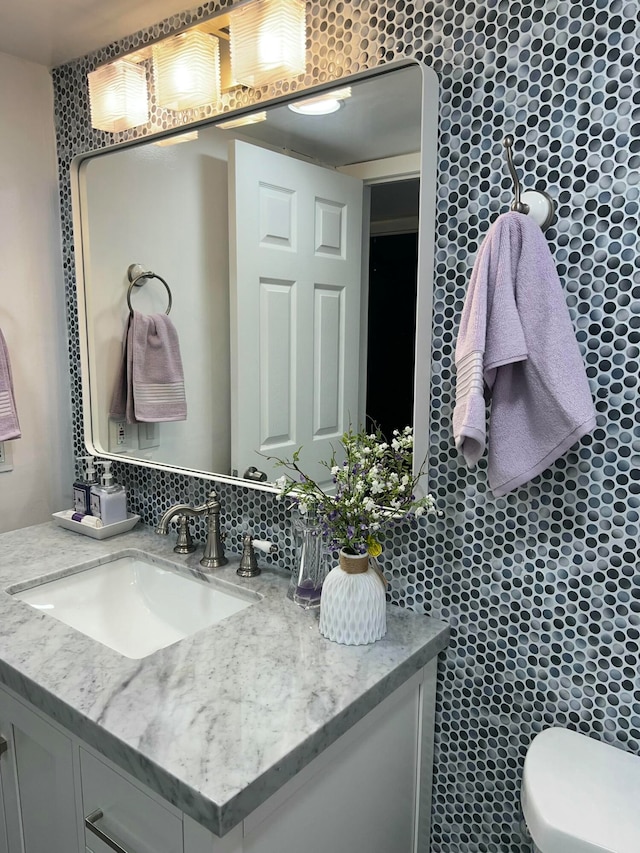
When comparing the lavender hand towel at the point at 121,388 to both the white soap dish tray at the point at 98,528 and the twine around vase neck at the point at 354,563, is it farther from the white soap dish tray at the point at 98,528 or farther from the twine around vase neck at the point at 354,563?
the twine around vase neck at the point at 354,563

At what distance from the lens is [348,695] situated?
3.20ft

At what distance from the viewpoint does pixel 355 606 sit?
1.11m

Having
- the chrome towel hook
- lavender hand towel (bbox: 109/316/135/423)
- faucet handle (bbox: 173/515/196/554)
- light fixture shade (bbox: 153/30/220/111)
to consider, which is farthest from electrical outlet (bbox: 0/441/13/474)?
the chrome towel hook

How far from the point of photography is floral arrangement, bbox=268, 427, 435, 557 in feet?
3.65

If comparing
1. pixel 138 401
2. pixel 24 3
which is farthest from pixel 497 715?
pixel 24 3

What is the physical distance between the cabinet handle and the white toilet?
631 mm

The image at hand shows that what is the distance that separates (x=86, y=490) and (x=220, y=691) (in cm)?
96

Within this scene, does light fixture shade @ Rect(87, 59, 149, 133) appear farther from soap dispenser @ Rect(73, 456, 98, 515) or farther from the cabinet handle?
the cabinet handle

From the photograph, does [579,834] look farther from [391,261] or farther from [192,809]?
[391,261]

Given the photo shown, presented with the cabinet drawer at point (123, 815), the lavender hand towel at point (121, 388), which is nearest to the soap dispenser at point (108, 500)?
the lavender hand towel at point (121, 388)

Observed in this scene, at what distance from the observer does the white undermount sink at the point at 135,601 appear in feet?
4.65

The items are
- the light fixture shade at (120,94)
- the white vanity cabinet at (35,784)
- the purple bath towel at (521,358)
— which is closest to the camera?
the purple bath towel at (521,358)

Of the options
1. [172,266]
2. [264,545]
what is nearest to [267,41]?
[172,266]

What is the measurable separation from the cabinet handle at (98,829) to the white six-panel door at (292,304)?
0.72 m
